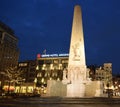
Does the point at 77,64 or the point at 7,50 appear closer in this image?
the point at 77,64

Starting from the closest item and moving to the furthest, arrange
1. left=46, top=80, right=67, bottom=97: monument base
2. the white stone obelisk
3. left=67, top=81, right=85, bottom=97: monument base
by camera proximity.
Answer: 1. left=67, top=81, right=85, bottom=97: monument base
2. the white stone obelisk
3. left=46, top=80, right=67, bottom=97: monument base

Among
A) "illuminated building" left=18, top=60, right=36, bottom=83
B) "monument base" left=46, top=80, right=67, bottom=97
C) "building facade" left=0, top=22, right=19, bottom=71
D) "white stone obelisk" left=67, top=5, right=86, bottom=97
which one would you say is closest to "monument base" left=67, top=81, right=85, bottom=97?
"white stone obelisk" left=67, top=5, right=86, bottom=97

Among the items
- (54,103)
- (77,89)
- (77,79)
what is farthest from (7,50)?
(54,103)

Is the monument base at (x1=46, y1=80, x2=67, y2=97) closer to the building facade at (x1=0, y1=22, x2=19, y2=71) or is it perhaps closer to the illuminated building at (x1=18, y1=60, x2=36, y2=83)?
the building facade at (x1=0, y1=22, x2=19, y2=71)

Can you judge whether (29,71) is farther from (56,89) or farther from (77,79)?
(77,79)

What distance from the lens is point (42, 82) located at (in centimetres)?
9388

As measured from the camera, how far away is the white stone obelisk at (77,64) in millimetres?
34406

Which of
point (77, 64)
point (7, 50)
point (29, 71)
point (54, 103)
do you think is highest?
point (7, 50)

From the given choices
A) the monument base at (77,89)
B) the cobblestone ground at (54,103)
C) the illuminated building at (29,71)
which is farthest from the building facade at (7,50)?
the cobblestone ground at (54,103)

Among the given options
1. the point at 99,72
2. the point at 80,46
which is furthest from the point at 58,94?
the point at 99,72

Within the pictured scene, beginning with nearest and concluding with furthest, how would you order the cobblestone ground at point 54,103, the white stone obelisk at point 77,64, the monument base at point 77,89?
1. the cobblestone ground at point 54,103
2. the monument base at point 77,89
3. the white stone obelisk at point 77,64

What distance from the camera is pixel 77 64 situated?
35.4 meters

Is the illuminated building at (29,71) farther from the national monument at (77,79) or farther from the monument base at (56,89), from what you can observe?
the national monument at (77,79)

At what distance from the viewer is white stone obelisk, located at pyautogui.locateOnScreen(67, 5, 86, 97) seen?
113 ft
